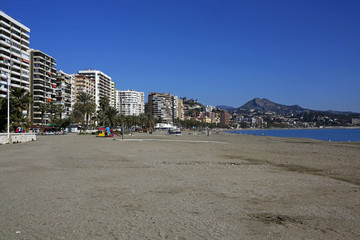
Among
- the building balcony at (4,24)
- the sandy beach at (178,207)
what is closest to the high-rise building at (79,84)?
the building balcony at (4,24)

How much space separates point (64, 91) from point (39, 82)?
60.9 feet

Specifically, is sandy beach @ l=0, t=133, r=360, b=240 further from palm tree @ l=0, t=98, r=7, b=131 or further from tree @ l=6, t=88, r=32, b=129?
tree @ l=6, t=88, r=32, b=129

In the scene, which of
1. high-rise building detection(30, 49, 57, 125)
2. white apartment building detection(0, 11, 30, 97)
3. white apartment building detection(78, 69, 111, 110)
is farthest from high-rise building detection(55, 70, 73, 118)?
white apartment building detection(78, 69, 111, 110)

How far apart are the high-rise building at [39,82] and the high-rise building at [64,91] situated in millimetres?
7422

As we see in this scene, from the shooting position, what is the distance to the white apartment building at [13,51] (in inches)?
2963

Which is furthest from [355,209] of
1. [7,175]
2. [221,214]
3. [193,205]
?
[7,175]

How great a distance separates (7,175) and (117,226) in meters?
6.87

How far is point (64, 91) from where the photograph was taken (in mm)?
116625

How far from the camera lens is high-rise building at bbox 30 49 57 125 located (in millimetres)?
96812

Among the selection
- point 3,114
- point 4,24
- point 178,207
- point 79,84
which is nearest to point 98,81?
point 79,84

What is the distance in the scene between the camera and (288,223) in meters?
4.86

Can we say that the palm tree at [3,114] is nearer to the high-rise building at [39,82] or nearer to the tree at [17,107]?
the tree at [17,107]

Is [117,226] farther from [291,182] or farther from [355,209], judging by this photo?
[291,182]

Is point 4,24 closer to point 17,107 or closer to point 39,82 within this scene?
point 39,82
